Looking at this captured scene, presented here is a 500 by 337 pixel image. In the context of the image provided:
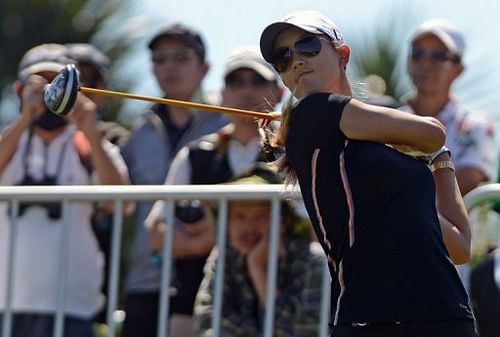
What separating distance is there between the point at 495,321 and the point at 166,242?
1.32 meters

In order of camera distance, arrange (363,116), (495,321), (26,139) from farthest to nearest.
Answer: (26,139) → (495,321) → (363,116)

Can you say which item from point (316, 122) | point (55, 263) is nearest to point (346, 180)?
point (316, 122)

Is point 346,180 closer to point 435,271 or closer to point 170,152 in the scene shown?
point 435,271

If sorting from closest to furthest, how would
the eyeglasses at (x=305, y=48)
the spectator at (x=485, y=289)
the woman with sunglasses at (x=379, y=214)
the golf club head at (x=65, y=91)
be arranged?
1. the woman with sunglasses at (x=379, y=214)
2. the eyeglasses at (x=305, y=48)
3. the golf club head at (x=65, y=91)
4. the spectator at (x=485, y=289)

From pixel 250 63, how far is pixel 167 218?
1.20 metres

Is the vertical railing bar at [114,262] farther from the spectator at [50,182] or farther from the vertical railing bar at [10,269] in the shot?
the vertical railing bar at [10,269]

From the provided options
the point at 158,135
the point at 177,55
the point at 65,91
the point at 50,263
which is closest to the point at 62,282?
the point at 50,263

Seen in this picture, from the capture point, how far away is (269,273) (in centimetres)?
634

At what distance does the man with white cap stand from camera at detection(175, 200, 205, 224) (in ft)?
3.91

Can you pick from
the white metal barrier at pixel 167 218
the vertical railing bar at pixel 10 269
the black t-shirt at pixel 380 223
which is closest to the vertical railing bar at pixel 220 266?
the white metal barrier at pixel 167 218

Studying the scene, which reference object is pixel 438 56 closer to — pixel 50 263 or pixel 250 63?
pixel 250 63

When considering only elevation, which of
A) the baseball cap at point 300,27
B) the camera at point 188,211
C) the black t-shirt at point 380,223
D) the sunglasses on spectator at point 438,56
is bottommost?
the black t-shirt at point 380,223

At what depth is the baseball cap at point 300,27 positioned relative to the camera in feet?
15.4

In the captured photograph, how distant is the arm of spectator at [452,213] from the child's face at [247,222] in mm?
1668
